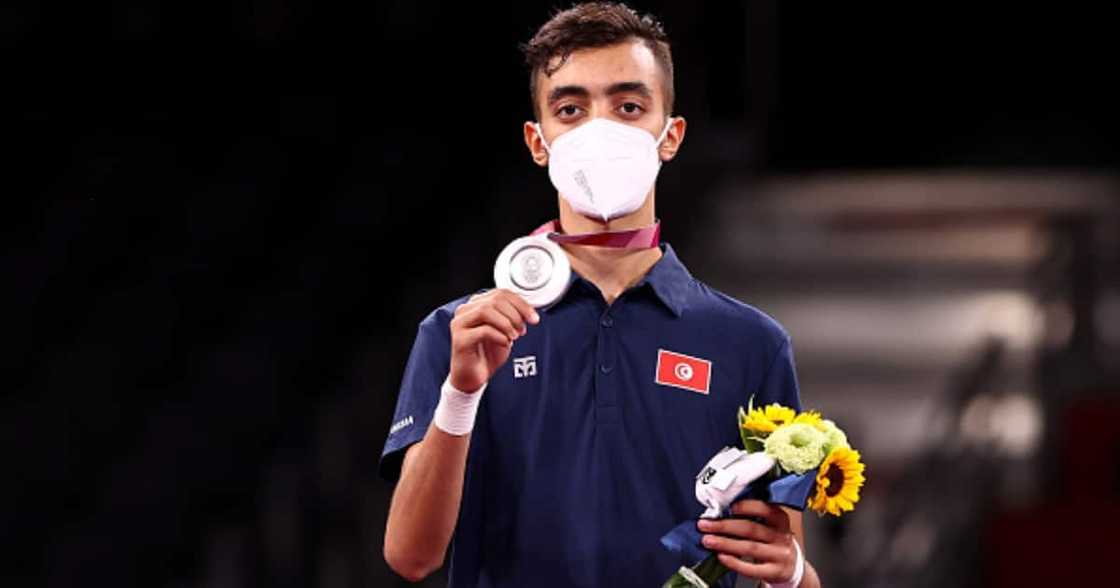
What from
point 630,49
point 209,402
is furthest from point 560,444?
point 209,402

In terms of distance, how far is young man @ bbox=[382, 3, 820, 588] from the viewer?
10.6 ft

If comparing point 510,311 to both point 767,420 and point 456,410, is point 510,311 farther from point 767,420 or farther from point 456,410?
point 767,420

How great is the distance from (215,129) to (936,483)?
3846 mm

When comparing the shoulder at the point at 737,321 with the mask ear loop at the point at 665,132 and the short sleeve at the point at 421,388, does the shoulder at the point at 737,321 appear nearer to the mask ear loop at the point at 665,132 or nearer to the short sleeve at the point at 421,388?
the mask ear loop at the point at 665,132

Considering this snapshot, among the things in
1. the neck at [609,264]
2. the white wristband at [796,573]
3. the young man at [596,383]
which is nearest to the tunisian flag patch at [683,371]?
the young man at [596,383]

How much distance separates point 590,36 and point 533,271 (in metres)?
0.49

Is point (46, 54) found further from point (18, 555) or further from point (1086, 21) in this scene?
point (1086, 21)

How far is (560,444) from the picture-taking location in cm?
328

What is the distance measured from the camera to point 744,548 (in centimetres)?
295

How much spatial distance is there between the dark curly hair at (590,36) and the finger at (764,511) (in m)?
0.75

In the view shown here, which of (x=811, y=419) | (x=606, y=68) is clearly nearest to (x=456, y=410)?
(x=811, y=419)

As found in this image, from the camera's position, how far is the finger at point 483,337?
9.63 feet

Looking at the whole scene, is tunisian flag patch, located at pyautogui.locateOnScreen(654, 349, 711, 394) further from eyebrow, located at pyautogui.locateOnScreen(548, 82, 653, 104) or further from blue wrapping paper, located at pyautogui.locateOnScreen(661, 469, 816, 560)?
eyebrow, located at pyautogui.locateOnScreen(548, 82, 653, 104)

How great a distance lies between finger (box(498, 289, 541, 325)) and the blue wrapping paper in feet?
1.31
